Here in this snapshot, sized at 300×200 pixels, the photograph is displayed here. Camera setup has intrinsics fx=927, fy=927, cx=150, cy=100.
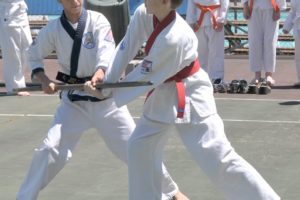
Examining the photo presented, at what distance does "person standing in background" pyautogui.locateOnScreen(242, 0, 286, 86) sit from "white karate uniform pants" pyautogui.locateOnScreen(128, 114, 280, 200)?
24.8 feet

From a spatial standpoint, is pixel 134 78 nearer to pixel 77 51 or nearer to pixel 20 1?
pixel 77 51

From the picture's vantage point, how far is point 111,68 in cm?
610

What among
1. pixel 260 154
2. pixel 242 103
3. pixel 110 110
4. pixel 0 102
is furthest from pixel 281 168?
pixel 0 102

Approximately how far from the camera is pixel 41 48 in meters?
6.62

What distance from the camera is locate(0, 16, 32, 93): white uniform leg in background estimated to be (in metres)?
13.1

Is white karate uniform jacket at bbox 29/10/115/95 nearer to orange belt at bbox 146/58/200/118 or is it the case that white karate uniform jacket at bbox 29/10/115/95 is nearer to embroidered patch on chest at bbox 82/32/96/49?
embroidered patch on chest at bbox 82/32/96/49

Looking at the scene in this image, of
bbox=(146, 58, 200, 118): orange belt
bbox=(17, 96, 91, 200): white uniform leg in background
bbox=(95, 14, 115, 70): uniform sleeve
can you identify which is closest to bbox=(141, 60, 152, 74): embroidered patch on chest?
bbox=(146, 58, 200, 118): orange belt

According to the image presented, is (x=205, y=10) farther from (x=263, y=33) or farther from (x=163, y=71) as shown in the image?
(x=163, y=71)

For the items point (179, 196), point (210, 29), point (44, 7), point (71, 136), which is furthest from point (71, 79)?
point (44, 7)

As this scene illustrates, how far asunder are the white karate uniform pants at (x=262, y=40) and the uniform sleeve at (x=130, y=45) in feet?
25.5

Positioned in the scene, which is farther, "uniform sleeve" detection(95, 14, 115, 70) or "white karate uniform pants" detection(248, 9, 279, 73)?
"white karate uniform pants" detection(248, 9, 279, 73)

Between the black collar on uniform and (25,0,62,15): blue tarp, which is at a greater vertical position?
the black collar on uniform

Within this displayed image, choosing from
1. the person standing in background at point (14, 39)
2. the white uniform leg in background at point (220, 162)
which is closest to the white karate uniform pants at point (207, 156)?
the white uniform leg in background at point (220, 162)

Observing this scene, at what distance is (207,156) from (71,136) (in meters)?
1.15
